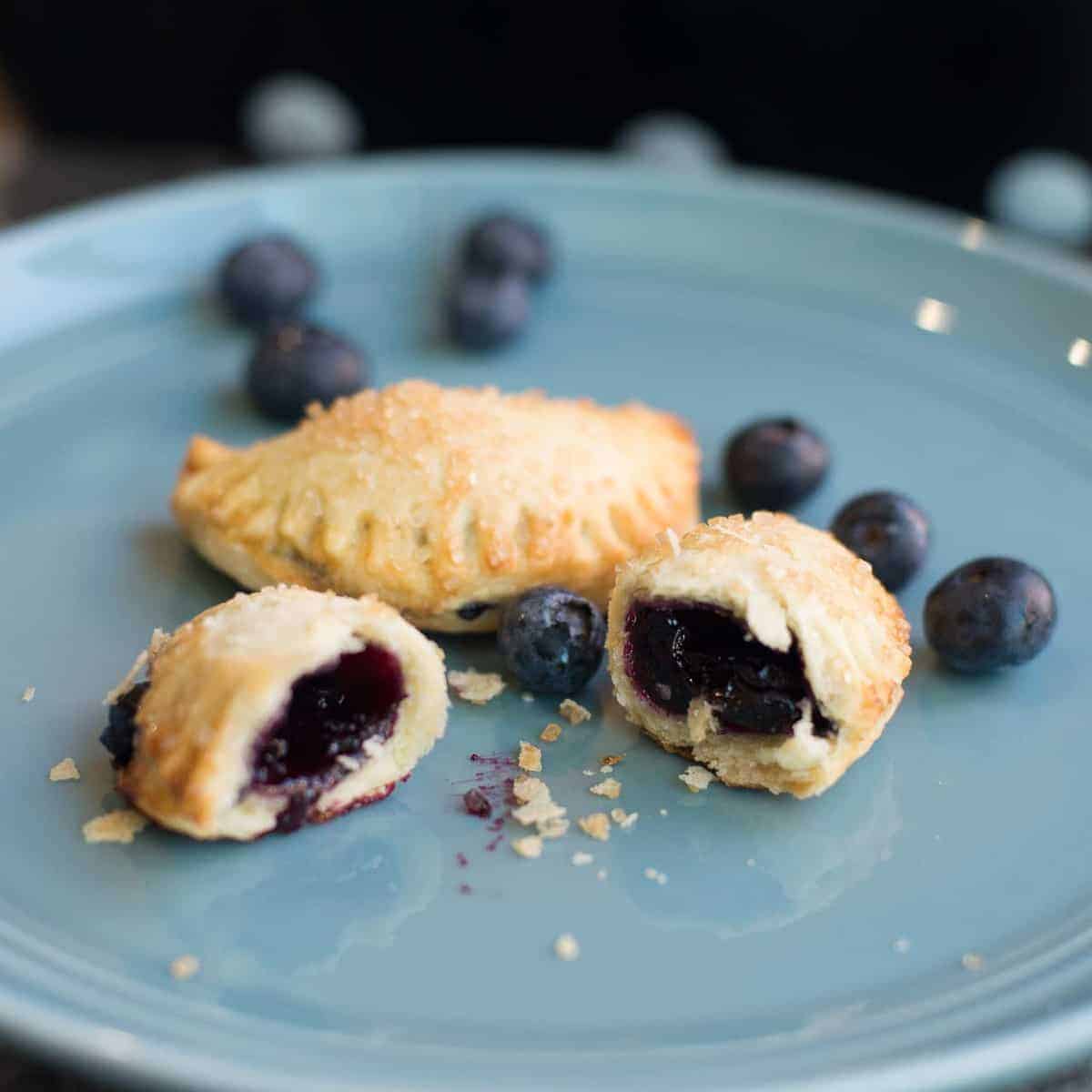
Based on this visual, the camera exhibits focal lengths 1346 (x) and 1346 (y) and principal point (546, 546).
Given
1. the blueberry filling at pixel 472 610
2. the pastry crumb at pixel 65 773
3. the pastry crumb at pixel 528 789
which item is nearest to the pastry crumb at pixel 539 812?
the pastry crumb at pixel 528 789

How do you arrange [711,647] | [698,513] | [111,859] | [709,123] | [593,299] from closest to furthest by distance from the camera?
[111,859], [711,647], [698,513], [593,299], [709,123]

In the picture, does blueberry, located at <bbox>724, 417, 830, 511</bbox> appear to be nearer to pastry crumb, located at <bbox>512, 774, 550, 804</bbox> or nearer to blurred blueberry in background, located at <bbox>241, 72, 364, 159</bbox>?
pastry crumb, located at <bbox>512, 774, 550, 804</bbox>

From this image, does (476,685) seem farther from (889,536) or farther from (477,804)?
(889,536)

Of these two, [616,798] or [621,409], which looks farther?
[621,409]

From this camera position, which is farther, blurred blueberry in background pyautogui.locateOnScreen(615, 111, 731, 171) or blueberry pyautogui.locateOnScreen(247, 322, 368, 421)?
blurred blueberry in background pyautogui.locateOnScreen(615, 111, 731, 171)

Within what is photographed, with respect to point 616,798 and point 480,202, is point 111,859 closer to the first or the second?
point 616,798

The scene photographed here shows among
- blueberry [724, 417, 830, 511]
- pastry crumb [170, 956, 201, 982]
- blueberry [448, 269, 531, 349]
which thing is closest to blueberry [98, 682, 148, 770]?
pastry crumb [170, 956, 201, 982]

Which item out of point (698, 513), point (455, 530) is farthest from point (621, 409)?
point (455, 530)
